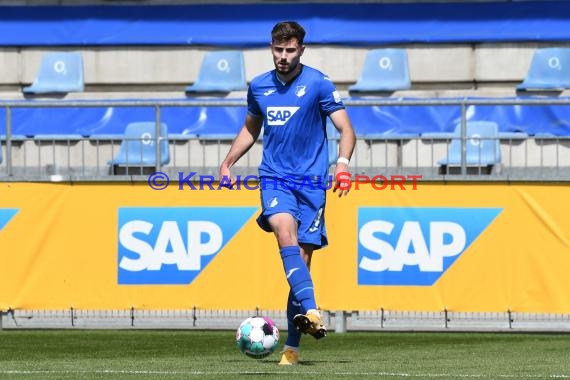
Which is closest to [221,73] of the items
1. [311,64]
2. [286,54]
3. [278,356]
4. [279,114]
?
[311,64]

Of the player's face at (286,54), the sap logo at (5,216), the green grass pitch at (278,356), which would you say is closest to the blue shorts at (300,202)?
the player's face at (286,54)

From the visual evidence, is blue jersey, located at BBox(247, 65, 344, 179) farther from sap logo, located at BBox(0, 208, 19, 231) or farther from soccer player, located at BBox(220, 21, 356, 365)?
sap logo, located at BBox(0, 208, 19, 231)

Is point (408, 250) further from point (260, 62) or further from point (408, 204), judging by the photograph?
point (260, 62)

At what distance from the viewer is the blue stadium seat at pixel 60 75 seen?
21.0 m

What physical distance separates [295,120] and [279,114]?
0.12m

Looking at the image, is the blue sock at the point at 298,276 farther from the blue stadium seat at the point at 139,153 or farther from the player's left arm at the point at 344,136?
the blue stadium seat at the point at 139,153

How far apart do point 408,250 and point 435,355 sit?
2938 mm

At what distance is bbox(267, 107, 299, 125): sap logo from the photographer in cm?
919

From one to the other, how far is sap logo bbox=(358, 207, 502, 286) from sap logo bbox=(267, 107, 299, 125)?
15.1 ft

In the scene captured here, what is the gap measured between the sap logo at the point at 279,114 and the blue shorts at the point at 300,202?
1.32ft

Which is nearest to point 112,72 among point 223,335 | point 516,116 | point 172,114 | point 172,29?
point 172,29

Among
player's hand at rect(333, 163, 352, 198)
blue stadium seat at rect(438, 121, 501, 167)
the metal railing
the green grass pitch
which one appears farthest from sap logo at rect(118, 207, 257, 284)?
player's hand at rect(333, 163, 352, 198)

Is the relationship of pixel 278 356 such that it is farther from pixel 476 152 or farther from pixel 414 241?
pixel 476 152

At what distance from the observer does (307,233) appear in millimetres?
9211
